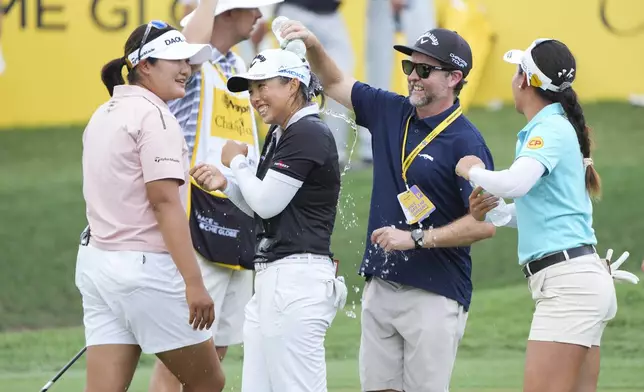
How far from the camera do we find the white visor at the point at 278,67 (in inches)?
201

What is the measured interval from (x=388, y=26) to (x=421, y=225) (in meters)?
7.84

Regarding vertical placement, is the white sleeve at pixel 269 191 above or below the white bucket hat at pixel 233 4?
below

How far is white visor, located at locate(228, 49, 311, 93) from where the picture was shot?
201 inches

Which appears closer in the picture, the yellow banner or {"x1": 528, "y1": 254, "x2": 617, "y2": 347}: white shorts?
{"x1": 528, "y1": 254, "x2": 617, "y2": 347}: white shorts

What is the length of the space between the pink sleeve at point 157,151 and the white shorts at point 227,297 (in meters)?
1.31

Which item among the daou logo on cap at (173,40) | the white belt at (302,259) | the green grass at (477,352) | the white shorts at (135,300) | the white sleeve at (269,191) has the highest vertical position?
the daou logo on cap at (173,40)

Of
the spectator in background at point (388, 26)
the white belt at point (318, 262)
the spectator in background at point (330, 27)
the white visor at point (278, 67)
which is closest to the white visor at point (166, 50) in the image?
the white visor at point (278, 67)

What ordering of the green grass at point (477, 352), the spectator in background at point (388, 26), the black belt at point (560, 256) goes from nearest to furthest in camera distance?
the black belt at point (560, 256) < the green grass at point (477, 352) < the spectator in background at point (388, 26)

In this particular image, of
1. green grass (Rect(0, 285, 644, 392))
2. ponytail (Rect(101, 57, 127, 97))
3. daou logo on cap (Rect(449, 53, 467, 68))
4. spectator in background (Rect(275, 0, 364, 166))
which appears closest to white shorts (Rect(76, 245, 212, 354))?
ponytail (Rect(101, 57, 127, 97))

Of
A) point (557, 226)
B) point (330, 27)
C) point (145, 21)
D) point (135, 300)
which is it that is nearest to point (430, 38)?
point (557, 226)

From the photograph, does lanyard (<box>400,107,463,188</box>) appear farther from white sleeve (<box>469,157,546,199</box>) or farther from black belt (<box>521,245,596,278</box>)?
black belt (<box>521,245,596,278</box>)

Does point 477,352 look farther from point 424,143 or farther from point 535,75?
point 535,75

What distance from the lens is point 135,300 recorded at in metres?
5.06

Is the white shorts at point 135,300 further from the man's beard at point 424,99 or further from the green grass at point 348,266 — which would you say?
the green grass at point 348,266
